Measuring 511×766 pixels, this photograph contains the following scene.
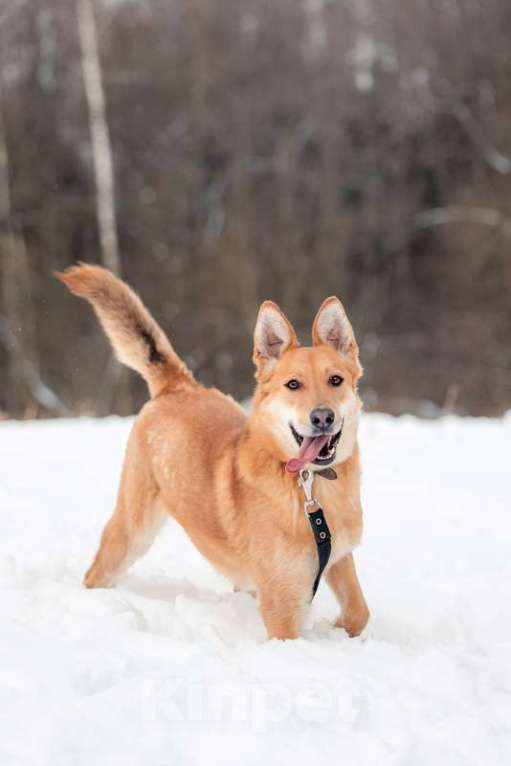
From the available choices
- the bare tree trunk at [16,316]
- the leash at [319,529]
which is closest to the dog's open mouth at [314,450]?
the leash at [319,529]

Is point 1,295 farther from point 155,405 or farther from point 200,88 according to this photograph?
point 155,405

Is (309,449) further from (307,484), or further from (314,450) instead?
(307,484)

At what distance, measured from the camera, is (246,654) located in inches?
112

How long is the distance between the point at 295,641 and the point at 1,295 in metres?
12.0

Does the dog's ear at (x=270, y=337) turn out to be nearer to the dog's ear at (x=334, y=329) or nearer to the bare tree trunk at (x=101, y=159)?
the dog's ear at (x=334, y=329)

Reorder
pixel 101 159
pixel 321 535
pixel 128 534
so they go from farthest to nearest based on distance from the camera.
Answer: pixel 101 159
pixel 128 534
pixel 321 535

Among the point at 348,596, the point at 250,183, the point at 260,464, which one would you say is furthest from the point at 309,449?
the point at 250,183

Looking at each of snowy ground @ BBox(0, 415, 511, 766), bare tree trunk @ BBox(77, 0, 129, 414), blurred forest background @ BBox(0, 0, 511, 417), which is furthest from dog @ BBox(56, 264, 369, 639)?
blurred forest background @ BBox(0, 0, 511, 417)

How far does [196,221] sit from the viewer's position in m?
14.3

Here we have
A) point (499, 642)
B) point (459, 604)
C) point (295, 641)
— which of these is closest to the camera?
point (295, 641)

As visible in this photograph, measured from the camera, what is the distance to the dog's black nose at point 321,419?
2.97 meters

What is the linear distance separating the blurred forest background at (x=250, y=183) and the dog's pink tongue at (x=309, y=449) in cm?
1064

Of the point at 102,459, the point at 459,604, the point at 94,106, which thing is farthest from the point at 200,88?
the point at 459,604

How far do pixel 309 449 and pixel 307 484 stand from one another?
0.60 feet
